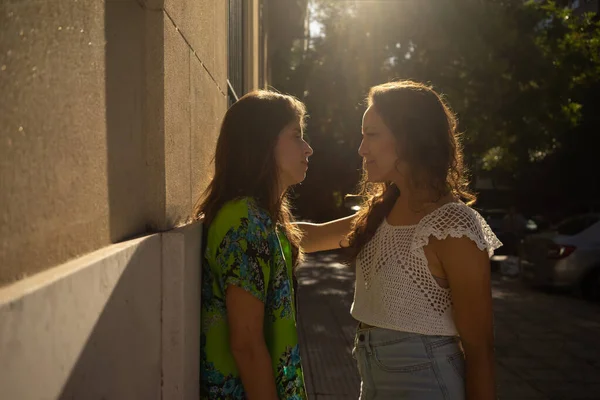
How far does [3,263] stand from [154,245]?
875 mm

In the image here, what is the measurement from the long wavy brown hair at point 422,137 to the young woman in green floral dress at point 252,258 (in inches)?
11.0

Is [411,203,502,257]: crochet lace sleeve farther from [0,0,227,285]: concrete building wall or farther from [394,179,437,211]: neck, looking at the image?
[0,0,227,285]: concrete building wall

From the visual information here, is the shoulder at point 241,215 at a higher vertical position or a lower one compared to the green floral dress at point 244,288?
higher

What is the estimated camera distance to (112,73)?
1785 mm

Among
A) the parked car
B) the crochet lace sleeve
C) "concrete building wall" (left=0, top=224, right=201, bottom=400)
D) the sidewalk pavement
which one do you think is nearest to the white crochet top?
the crochet lace sleeve

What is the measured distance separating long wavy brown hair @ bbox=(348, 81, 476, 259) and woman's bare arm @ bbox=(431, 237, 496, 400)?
0.27 metres

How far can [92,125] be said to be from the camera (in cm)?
155

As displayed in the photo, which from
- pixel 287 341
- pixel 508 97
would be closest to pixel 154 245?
pixel 287 341

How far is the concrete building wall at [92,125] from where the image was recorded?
1.09m

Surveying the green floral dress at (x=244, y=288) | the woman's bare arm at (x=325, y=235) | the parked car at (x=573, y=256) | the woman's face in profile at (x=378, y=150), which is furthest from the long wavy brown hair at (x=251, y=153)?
the parked car at (x=573, y=256)

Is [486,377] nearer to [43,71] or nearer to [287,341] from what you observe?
[287,341]

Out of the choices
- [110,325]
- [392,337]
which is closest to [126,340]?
[110,325]

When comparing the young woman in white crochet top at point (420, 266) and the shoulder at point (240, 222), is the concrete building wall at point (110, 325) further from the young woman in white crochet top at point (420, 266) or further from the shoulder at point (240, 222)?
the young woman in white crochet top at point (420, 266)

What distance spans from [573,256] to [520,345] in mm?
4819
